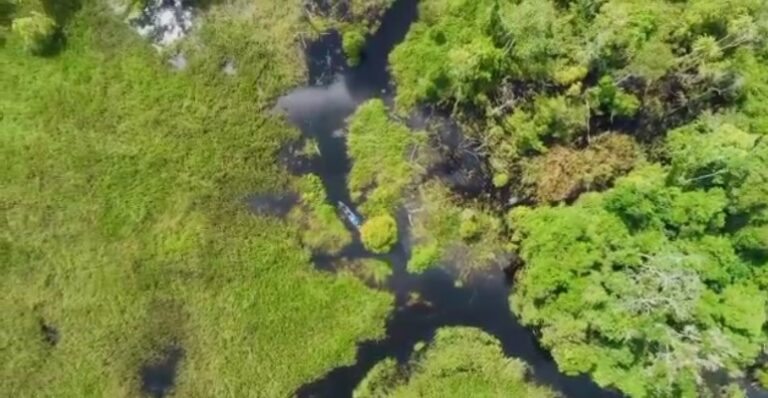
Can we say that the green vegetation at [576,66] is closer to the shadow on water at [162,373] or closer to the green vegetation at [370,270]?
the green vegetation at [370,270]

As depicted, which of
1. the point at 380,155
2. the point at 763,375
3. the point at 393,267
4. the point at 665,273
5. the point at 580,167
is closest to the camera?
the point at 665,273

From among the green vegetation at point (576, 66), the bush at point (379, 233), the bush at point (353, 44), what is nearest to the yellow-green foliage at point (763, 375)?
the green vegetation at point (576, 66)

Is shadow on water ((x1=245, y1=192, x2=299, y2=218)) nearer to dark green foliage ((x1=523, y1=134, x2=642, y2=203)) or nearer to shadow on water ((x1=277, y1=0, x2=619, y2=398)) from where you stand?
shadow on water ((x1=277, y1=0, x2=619, y2=398))

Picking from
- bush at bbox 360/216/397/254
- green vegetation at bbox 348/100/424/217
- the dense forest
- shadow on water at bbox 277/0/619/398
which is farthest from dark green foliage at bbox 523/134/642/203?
bush at bbox 360/216/397/254

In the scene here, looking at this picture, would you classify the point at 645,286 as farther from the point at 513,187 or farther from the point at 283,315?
the point at 283,315

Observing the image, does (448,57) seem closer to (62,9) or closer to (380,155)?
(380,155)

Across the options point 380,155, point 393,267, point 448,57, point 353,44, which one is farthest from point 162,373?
point 448,57

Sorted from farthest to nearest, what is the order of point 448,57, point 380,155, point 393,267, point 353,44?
point 393,267, point 380,155, point 353,44, point 448,57

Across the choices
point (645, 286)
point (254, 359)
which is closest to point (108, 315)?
point (254, 359)
